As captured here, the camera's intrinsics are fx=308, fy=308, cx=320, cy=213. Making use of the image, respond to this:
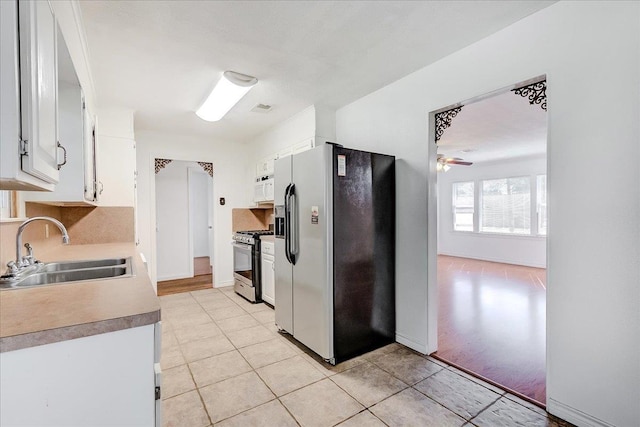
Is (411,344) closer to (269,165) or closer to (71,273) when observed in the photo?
(71,273)

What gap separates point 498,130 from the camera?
466 centimetres

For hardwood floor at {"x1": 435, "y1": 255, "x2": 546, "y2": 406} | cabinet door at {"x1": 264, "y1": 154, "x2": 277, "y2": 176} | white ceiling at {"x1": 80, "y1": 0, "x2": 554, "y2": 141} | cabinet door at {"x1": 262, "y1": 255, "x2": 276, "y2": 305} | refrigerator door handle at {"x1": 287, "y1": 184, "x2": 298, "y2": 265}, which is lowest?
hardwood floor at {"x1": 435, "y1": 255, "x2": 546, "y2": 406}

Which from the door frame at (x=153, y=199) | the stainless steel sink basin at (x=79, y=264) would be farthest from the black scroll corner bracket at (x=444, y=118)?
the door frame at (x=153, y=199)

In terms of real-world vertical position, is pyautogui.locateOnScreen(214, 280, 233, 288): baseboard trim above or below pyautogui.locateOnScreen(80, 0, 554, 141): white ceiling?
below

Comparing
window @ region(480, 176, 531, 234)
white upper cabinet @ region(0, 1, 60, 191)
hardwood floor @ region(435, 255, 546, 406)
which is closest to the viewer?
white upper cabinet @ region(0, 1, 60, 191)

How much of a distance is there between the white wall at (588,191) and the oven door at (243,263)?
337cm

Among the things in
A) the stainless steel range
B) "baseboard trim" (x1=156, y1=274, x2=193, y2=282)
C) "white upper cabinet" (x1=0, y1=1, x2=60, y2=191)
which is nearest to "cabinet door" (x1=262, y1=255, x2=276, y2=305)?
the stainless steel range

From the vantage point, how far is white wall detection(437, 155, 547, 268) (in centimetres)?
691

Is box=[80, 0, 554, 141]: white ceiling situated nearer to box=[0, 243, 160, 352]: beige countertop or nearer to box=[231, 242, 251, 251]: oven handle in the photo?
box=[0, 243, 160, 352]: beige countertop

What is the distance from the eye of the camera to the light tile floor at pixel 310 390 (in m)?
1.90

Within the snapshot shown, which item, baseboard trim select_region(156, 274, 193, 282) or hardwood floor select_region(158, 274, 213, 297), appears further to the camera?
baseboard trim select_region(156, 274, 193, 282)

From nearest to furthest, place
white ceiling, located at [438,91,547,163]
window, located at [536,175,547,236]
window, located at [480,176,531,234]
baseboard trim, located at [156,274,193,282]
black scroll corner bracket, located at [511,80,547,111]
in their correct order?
black scroll corner bracket, located at [511,80,547,111] → white ceiling, located at [438,91,547,163] → baseboard trim, located at [156,274,193,282] → window, located at [536,175,547,236] → window, located at [480,176,531,234]

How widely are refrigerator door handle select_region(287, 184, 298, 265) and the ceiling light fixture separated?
3.61 ft

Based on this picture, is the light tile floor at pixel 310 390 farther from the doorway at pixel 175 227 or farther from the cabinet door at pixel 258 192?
the doorway at pixel 175 227
